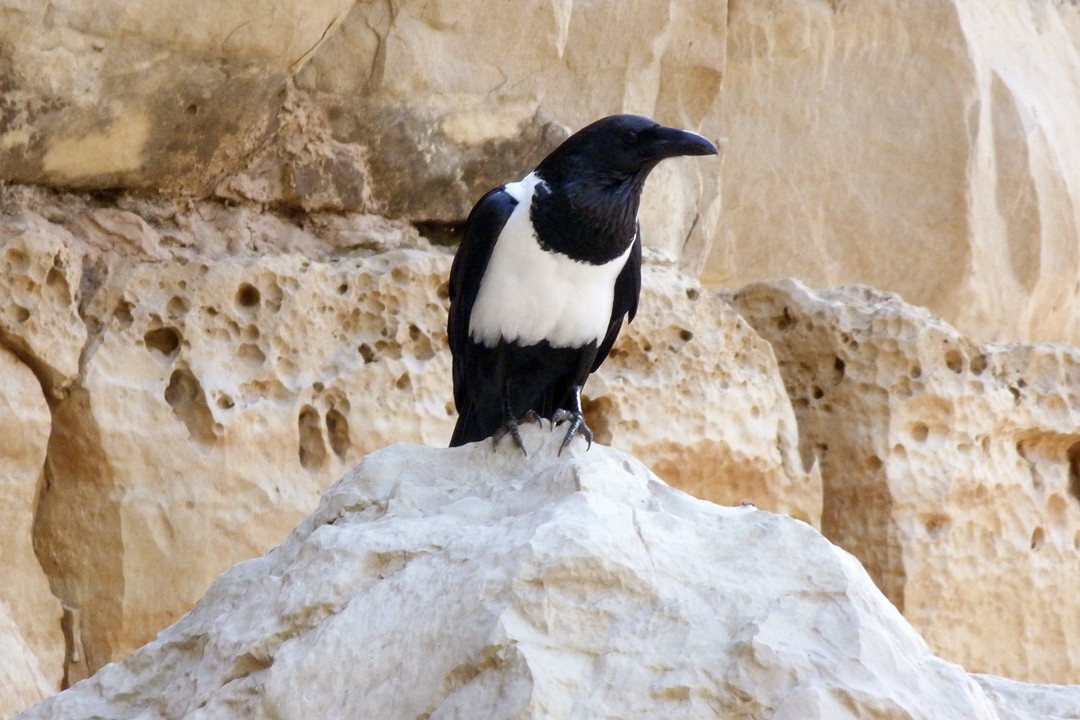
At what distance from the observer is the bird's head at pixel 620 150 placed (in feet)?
11.5

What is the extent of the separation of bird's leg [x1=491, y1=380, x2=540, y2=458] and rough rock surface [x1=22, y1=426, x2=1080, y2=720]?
469 mm

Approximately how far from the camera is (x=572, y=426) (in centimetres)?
317

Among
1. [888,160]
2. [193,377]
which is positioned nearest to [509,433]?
[193,377]

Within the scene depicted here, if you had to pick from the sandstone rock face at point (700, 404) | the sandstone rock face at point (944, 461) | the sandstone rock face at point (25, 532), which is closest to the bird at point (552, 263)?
the sandstone rock face at point (25, 532)

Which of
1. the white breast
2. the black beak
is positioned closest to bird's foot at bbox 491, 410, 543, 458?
the white breast

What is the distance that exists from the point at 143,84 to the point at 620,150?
1.57 meters

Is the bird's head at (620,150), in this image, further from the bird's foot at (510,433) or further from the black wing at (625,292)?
the bird's foot at (510,433)

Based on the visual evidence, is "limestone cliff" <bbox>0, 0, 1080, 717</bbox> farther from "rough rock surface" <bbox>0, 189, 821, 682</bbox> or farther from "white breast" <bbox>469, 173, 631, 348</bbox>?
"white breast" <bbox>469, 173, 631, 348</bbox>

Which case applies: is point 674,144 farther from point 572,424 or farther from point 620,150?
point 572,424

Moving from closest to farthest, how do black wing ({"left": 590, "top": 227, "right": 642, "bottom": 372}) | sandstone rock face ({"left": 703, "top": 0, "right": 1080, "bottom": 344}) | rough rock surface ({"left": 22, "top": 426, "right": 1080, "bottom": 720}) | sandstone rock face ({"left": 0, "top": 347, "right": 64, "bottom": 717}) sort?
rough rock surface ({"left": 22, "top": 426, "right": 1080, "bottom": 720}) < black wing ({"left": 590, "top": 227, "right": 642, "bottom": 372}) < sandstone rock face ({"left": 0, "top": 347, "right": 64, "bottom": 717}) < sandstone rock face ({"left": 703, "top": 0, "right": 1080, "bottom": 344})

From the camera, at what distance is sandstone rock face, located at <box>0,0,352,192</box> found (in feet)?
13.7

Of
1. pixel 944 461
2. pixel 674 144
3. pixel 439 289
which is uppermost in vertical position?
pixel 674 144

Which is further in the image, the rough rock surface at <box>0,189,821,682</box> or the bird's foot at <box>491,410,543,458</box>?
the rough rock surface at <box>0,189,821,682</box>

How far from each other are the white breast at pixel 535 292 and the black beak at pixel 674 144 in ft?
0.84
